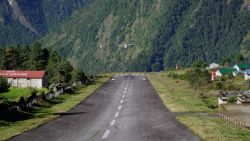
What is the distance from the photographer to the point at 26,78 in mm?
131250

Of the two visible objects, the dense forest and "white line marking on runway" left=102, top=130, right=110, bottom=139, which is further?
the dense forest

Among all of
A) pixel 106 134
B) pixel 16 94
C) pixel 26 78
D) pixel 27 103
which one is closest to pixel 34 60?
pixel 26 78

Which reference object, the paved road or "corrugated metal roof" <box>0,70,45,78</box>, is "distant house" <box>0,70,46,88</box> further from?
the paved road

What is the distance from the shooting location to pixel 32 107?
55469 millimetres

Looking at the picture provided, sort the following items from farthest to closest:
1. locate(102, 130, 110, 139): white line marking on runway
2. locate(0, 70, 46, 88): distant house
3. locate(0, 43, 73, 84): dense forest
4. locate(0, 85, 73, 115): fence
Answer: locate(0, 43, 73, 84): dense forest, locate(0, 70, 46, 88): distant house, locate(0, 85, 73, 115): fence, locate(102, 130, 110, 139): white line marking on runway

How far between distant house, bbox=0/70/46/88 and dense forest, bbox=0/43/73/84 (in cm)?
1198

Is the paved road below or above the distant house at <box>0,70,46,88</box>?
below

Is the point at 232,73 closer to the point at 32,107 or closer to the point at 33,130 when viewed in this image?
the point at 32,107

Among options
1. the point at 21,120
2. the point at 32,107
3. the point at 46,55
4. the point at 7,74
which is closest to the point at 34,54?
the point at 46,55

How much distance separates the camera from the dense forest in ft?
477

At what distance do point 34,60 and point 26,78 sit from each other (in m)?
30.0

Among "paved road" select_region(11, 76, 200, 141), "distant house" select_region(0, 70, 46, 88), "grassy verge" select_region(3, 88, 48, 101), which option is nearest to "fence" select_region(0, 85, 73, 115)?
"paved road" select_region(11, 76, 200, 141)

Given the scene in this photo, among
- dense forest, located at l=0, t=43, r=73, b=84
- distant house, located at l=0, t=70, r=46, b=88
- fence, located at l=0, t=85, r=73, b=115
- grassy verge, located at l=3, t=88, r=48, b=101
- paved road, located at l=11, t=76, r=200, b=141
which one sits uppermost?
dense forest, located at l=0, t=43, r=73, b=84

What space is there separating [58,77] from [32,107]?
85.8 m
